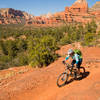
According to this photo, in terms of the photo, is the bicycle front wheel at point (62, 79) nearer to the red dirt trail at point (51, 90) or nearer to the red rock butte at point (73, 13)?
the red dirt trail at point (51, 90)

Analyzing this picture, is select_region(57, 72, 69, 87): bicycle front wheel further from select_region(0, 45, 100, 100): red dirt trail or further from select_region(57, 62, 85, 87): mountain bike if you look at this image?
select_region(0, 45, 100, 100): red dirt trail

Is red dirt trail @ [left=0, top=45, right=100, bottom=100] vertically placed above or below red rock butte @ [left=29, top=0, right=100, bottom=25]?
below

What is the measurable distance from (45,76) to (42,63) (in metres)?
5.46

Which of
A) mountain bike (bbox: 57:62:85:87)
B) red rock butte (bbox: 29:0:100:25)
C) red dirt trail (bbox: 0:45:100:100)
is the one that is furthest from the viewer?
red rock butte (bbox: 29:0:100:25)

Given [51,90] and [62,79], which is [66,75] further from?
[51,90]

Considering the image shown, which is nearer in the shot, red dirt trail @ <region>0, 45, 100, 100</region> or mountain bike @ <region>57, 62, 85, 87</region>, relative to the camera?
red dirt trail @ <region>0, 45, 100, 100</region>

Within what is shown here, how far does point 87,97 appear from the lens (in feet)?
11.0

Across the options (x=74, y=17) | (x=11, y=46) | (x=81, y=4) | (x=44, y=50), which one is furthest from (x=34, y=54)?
(x=81, y=4)

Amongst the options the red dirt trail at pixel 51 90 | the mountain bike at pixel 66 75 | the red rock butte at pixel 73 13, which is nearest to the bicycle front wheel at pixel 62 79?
the mountain bike at pixel 66 75

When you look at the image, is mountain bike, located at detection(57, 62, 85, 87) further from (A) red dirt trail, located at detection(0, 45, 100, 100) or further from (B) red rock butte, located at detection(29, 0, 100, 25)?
(B) red rock butte, located at detection(29, 0, 100, 25)

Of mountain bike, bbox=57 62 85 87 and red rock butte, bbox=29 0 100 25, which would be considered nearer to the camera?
mountain bike, bbox=57 62 85 87

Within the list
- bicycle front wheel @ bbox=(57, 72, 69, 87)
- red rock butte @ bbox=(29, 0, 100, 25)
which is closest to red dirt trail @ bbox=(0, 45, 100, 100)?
bicycle front wheel @ bbox=(57, 72, 69, 87)

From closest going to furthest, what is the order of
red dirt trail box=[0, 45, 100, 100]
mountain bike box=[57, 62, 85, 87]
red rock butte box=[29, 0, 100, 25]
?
red dirt trail box=[0, 45, 100, 100], mountain bike box=[57, 62, 85, 87], red rock butte box=[29, 0, 100, 25]

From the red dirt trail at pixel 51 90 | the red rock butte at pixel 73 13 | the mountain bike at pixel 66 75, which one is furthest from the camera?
the red rock butte at pixel 73 13
